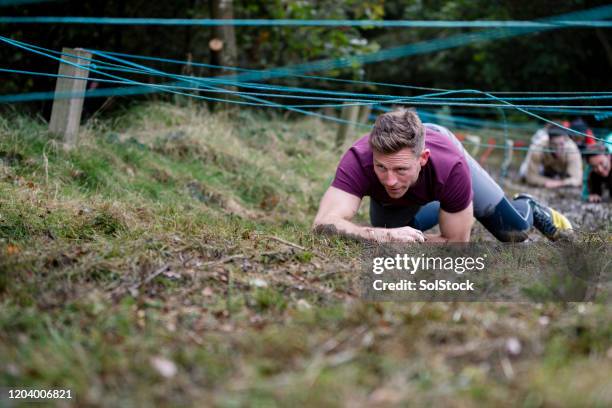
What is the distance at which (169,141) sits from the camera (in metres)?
6.73

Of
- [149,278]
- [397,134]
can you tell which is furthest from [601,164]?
[149,278]

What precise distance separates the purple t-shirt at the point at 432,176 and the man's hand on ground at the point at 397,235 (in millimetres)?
327

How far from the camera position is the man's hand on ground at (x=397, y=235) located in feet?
12.7

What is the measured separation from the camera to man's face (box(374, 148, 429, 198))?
3793 millimetres

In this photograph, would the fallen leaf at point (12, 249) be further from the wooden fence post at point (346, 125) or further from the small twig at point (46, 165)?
the wooden fence post at point (346, 125)

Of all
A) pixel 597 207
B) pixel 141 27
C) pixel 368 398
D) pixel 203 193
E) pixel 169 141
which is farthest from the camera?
pixel 141 27

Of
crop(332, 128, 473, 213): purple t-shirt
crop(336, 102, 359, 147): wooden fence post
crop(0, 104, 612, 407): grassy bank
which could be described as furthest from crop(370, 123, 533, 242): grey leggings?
crop(336, 102, 359, 147): wooden fence post

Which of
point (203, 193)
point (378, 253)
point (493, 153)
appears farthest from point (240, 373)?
point (493, 153)

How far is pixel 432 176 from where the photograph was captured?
4047mm

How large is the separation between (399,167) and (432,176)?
334 mm

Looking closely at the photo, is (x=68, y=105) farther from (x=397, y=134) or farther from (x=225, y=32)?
(x=397, y=134)

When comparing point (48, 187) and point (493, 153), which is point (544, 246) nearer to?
point (48, 187)

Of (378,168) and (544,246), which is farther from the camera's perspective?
(544,246)

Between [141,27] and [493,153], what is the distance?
347 inches
